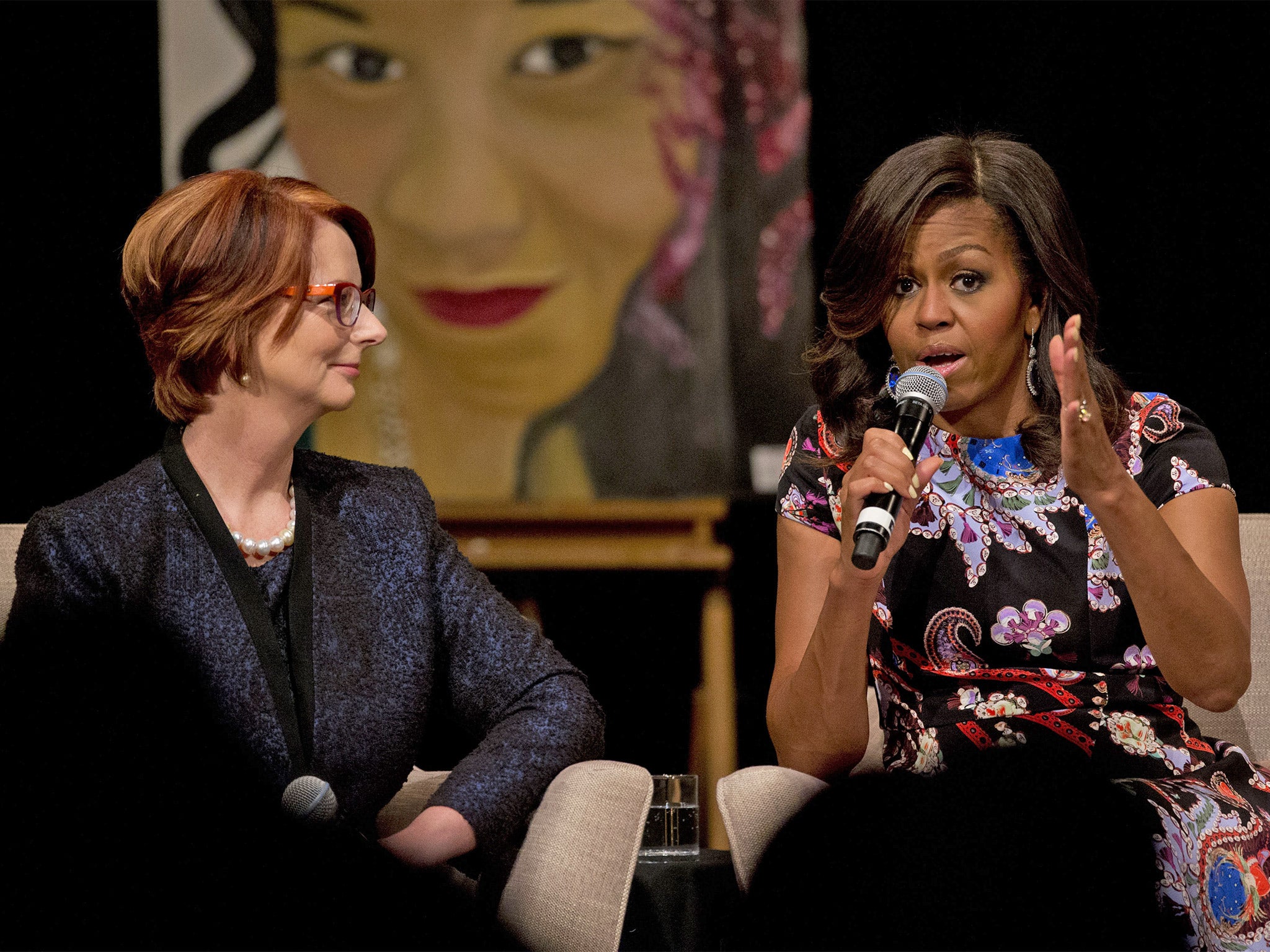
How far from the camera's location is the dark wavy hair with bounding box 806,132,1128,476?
1.86 metres

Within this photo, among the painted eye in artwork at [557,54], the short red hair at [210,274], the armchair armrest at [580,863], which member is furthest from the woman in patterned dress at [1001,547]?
the painted eye in artwork at [557,54]

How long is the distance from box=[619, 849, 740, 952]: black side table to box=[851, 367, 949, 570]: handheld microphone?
0.55 metres

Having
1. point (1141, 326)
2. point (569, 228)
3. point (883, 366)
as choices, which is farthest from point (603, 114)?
point (883, 366)

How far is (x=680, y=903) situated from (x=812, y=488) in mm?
636

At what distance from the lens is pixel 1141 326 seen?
11.0 ft

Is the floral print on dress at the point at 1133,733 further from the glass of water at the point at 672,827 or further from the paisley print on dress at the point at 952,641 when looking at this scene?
the glass of water at the point at 672,827

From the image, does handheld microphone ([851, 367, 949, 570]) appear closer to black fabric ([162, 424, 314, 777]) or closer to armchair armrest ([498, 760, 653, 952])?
armchair armrest ([498, 760, 653, 952])

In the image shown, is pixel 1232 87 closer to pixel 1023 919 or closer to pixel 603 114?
pixel 603 114


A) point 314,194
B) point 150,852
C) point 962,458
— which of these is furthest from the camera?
point 962,458

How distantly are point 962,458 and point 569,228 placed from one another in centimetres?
218

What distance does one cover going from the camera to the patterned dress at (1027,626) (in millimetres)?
1741

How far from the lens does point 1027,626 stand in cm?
182

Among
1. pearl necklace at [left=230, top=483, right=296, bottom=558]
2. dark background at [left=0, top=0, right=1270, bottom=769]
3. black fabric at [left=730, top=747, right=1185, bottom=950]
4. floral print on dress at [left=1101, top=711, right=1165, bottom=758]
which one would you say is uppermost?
dark background at [left=0, top=0, right=1270, bottom=769]

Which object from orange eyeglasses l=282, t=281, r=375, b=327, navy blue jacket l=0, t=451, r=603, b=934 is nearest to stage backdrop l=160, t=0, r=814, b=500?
navy blue jacket l=0, t=451, r=603, b=934
